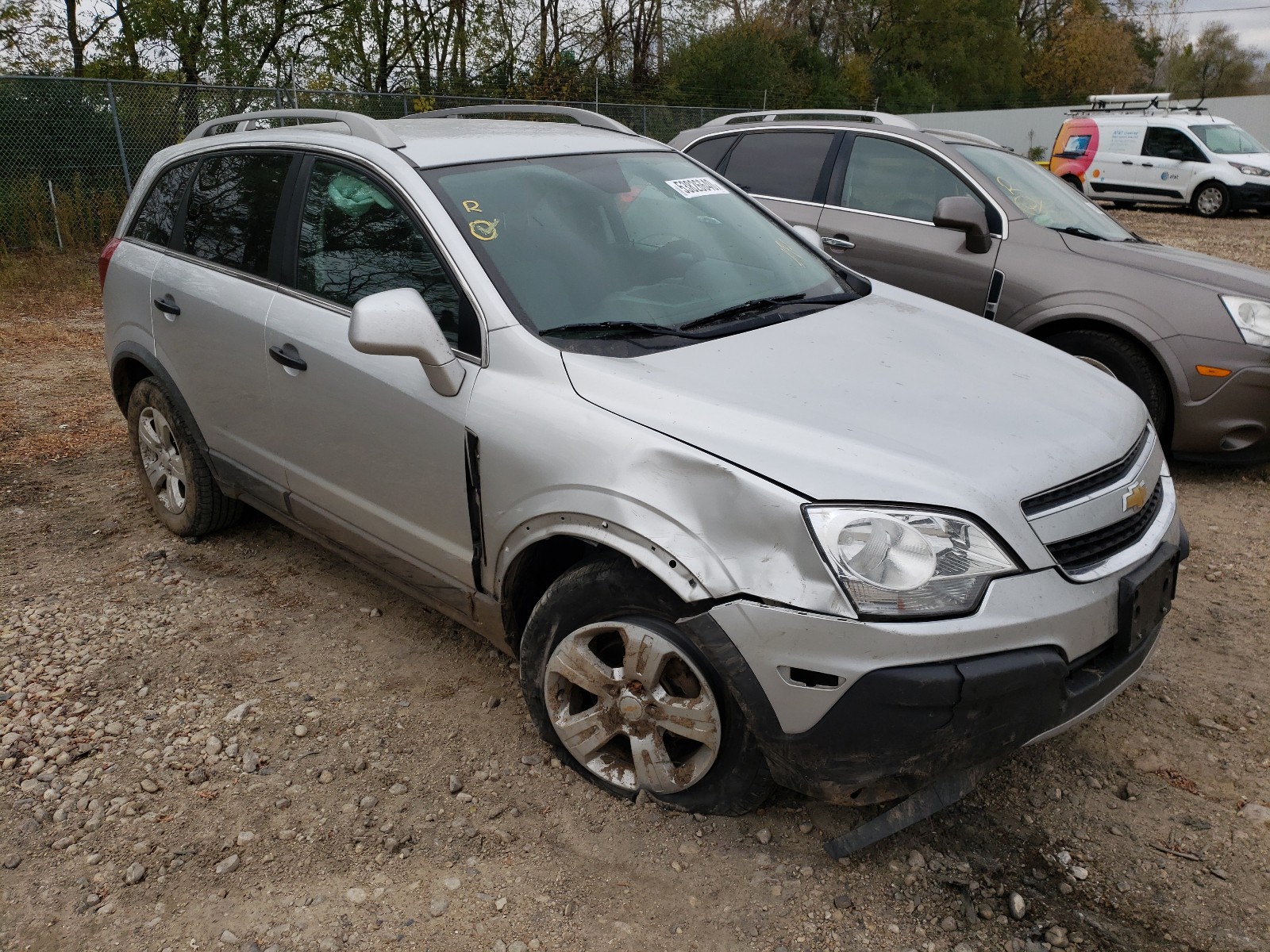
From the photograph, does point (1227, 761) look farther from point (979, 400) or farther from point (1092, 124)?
point (1092, 124)

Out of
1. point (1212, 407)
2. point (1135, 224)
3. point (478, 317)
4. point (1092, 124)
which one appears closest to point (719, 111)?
point (1092, 124)

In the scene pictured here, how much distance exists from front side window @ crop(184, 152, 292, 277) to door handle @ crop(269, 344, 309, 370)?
0.34 meters

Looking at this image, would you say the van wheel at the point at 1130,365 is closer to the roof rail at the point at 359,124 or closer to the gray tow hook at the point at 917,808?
the gray tow hook at the point at 917,808

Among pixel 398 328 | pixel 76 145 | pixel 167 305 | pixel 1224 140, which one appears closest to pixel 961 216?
pixel 398 328

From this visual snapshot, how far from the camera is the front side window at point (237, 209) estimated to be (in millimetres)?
3533

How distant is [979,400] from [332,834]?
2.09 meters

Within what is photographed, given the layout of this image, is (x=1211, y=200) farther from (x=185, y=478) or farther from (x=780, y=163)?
(x=185, y=478)

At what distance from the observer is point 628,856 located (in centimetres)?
253

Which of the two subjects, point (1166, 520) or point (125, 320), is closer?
point (1166, 520)

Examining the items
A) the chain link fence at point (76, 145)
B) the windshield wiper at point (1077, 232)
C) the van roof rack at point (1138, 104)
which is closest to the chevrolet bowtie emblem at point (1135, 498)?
the windshield wiper at point (1077, 232)

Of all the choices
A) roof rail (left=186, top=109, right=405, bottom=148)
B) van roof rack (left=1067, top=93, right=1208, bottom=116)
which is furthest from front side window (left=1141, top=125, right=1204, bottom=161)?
roof rail (left=186, top=109, right=405, bottom=148)

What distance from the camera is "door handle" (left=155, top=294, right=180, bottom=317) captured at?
12.7 feet

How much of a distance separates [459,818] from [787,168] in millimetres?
4832

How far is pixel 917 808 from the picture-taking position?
7.58ft
